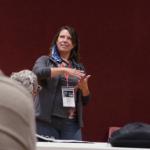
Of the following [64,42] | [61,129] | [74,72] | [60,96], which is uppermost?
[64,42]

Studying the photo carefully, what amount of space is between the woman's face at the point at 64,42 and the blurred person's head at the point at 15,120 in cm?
345

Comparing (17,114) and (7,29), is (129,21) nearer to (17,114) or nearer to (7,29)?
(7,29)

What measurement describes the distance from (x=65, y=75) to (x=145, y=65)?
2539 mm

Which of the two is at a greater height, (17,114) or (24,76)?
(17,114)

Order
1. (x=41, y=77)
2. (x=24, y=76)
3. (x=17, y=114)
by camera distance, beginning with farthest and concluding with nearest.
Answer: (x=41, y=77)
(x=24, y=76)
(x=17, y=114)

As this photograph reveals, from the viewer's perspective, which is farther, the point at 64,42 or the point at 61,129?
the point at 64,42

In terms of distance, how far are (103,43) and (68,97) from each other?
7.94 ft

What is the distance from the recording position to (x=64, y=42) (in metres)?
4.32

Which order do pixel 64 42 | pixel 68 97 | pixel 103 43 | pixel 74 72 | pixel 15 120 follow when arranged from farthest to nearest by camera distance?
pixel 103 43 → pixel 64 42 → pixel 68 97 → pixel 74 72 → pixel 15 120

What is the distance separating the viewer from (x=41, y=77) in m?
4.04

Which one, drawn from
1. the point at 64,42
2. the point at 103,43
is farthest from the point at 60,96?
the point at 103,43

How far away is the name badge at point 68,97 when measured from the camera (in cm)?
409

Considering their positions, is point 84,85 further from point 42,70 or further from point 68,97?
point 42,70

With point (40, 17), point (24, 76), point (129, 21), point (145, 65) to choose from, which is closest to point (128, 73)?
point (145, 65)
